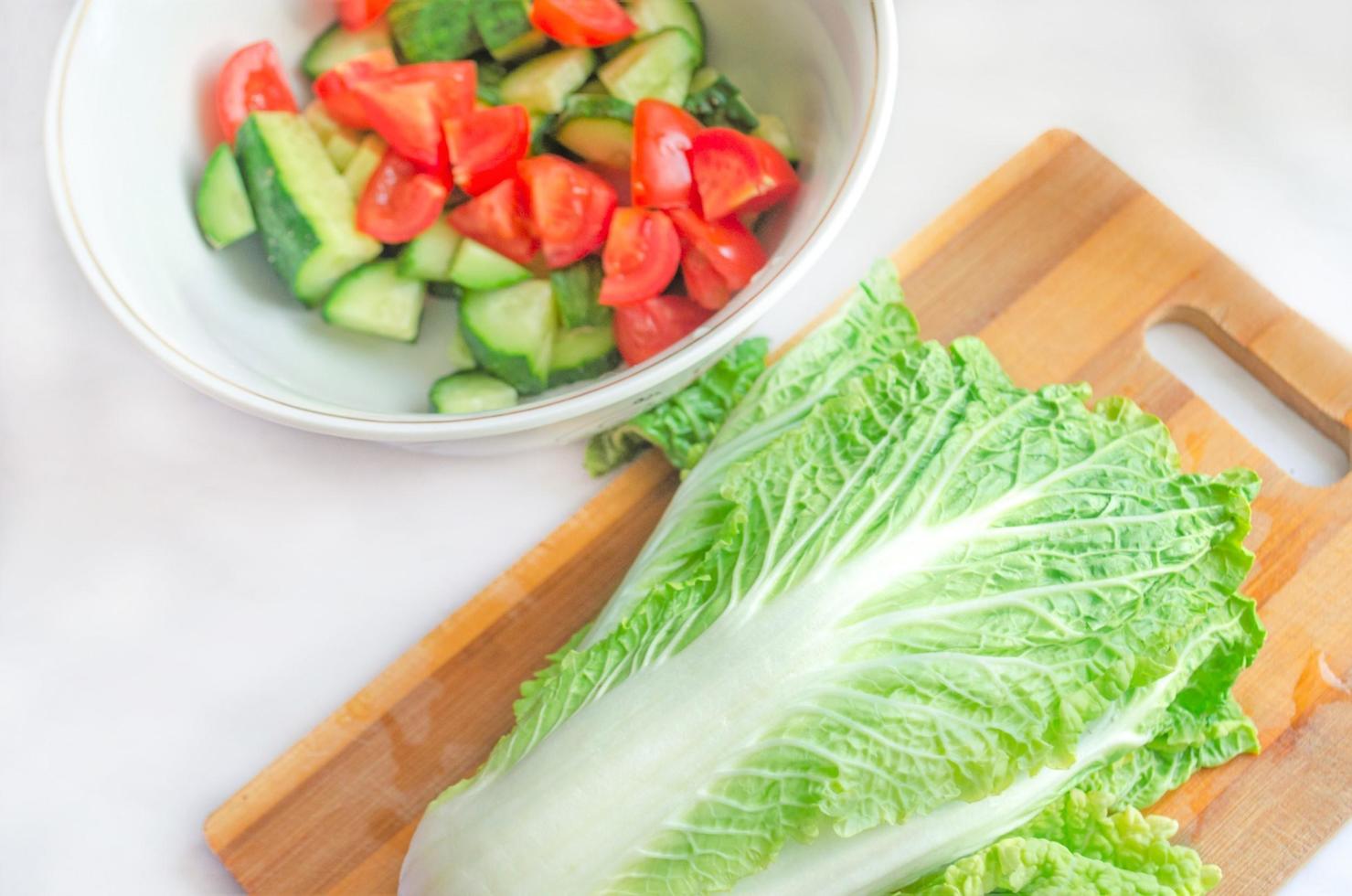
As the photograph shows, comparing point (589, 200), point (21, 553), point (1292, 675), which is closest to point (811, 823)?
point (1292, 675)

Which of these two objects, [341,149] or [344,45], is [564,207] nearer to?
[341,149]

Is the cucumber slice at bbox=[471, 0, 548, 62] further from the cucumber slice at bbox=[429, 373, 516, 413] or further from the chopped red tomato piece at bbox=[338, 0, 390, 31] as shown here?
the cucumber slice at bbox=[429, 373, 516, 413]

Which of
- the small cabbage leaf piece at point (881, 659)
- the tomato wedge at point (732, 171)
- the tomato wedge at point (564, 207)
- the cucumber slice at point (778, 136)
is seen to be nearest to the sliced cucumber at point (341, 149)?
the tomato wedge at point (564, 207)

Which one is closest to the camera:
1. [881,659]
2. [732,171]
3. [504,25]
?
[881,659]

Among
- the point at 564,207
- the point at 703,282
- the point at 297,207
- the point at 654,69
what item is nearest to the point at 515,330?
the point at 564,207

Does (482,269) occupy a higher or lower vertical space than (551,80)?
lower

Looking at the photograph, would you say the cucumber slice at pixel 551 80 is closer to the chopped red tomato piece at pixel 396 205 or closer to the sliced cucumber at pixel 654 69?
the sliced cucumber at pixel 654 69

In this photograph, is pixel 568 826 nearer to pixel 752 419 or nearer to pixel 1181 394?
pixel 752 419

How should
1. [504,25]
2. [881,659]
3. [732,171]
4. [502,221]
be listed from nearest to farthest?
1. [881,659]
2. [732,171]
3. [502,221]
4. [504,25]

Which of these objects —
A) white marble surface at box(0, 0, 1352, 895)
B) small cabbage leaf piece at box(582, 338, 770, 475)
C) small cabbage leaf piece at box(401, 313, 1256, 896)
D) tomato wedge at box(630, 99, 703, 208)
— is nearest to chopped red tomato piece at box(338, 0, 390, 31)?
tomato wedge at box(630, 99, 703, 208)
